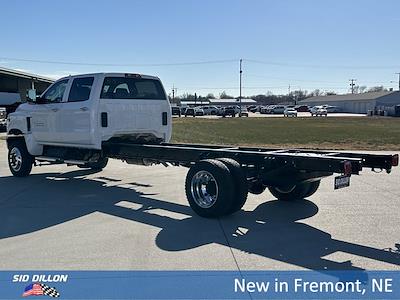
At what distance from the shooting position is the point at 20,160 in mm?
11227

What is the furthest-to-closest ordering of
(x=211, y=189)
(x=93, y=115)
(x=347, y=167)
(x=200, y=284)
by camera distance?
(x=93, y=115) → (x=211, y=189) → (x=347, y=167) → (x=200, y=284)

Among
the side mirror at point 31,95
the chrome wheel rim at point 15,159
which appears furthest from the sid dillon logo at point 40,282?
the chrome wheel rim at point 15,159

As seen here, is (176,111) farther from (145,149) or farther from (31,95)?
(145,149)

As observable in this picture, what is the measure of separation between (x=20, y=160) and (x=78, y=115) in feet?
9.33

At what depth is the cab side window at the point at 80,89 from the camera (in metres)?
9.39

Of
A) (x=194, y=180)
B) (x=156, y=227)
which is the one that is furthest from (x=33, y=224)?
(x=194, y=180)

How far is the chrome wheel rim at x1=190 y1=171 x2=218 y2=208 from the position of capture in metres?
6.92

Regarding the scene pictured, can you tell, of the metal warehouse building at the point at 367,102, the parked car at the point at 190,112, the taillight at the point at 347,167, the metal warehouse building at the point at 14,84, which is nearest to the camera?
the taillight at the point at 347,167

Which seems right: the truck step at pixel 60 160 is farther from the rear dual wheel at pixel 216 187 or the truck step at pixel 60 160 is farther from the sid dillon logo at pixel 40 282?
the sid dillon logo at pixel 40 282

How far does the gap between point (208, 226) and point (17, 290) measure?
2.89 metres

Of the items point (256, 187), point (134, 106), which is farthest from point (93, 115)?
point (256, 187)

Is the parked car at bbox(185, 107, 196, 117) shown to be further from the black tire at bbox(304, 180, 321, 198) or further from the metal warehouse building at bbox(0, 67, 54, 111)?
the black tire at bbox(304, 180, 321, 198)

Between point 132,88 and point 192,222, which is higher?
point 132,88

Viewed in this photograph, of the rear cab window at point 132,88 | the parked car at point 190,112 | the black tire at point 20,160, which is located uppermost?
the rear cab window at point 132,88
